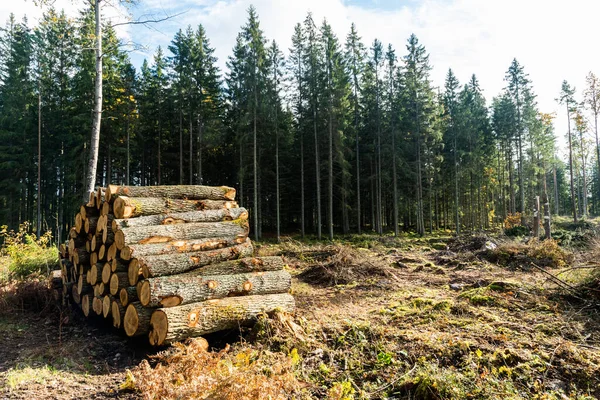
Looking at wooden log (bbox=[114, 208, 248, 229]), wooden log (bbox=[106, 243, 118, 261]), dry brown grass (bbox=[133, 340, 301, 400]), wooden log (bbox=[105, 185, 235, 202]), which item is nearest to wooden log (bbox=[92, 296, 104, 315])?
wooden log (bbox=[106, 243, 118, 261])

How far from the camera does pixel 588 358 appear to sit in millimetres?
4035

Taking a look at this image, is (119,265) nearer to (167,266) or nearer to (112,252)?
(112,252)

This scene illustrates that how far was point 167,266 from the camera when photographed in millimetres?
5145

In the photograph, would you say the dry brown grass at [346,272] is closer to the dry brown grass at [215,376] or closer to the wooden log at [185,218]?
the wooden log at [185,218]

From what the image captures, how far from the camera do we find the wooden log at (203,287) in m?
4.66

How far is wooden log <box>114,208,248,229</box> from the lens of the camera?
5637 millimetres

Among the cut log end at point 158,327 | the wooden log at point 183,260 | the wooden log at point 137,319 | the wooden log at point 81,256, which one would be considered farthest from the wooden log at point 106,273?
the cut log end at point 158,327

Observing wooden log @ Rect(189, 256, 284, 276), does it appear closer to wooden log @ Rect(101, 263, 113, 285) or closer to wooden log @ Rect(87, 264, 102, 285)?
wooden log @ Rect(101, 263, 113, 285)

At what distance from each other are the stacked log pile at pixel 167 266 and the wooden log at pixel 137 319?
1 centimetres

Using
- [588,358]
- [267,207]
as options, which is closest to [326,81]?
[267,207]

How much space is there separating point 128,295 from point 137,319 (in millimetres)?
531

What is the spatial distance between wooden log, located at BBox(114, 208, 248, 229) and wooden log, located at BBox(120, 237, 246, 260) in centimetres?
48

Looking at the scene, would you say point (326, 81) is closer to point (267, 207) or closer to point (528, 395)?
point (267, 207)

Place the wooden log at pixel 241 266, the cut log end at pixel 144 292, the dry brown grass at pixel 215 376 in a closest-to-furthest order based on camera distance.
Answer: the dry brown grass at pixel 215 376, the cut log end at pixel 144 292, the wooden log at pixel 241 266
